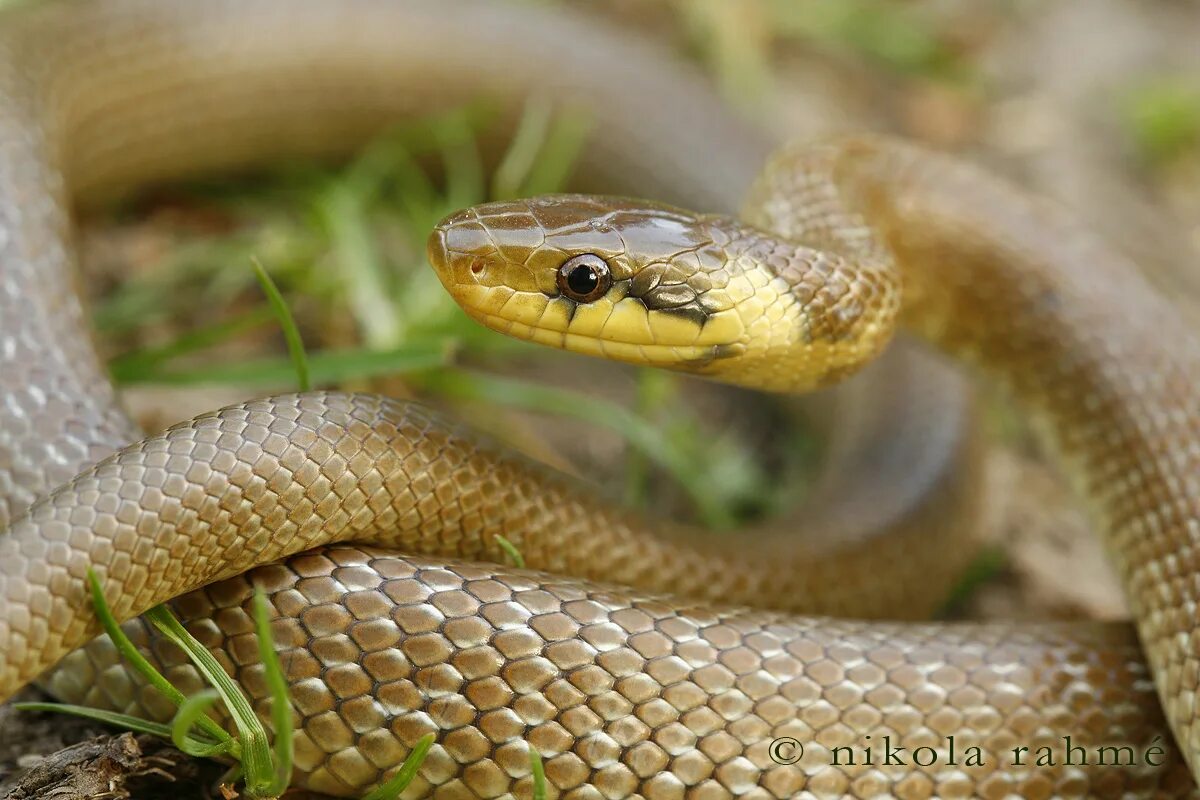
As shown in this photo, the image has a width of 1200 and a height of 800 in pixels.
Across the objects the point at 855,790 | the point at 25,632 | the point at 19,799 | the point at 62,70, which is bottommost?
the point at 855,790

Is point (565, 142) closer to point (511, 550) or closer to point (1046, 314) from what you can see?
point (1046, 314)

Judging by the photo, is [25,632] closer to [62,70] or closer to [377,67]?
[62,70]

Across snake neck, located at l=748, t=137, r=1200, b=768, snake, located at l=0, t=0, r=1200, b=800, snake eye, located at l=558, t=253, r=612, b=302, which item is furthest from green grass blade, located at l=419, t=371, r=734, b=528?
snake eye, located at l=558, t=253, r=612, b=302

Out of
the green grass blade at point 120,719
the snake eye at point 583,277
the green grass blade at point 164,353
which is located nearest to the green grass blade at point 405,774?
the green grass blade at point 120,719

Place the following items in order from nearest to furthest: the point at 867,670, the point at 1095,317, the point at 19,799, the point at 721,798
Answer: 1. the point at 19,799
2. the point at 721,798
3. the point at 867,670
4. the point at 1095,317

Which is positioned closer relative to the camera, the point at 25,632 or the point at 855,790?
the point at 25,632

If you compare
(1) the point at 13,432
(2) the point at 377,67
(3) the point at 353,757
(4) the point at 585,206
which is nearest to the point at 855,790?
(3) the point at 353,757

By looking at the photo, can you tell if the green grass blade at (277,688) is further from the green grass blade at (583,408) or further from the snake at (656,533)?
the green grass blade at (583,408)

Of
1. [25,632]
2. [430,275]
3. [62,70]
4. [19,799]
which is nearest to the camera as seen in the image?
[25,632]
